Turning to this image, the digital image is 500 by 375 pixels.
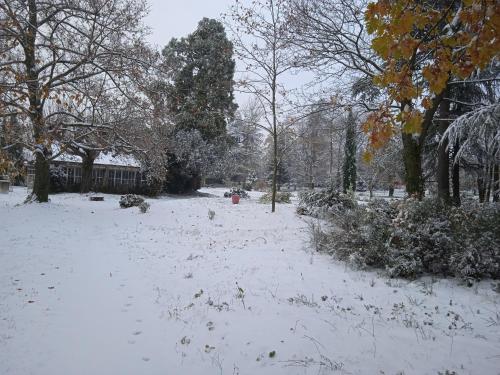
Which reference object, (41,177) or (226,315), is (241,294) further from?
(41,177)

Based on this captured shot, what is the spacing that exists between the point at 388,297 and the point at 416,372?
2128mm

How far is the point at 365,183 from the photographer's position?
5212cm

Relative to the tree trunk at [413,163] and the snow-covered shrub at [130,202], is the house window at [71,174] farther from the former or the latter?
the tree trunk at [413,163]

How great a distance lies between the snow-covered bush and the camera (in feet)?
19.4

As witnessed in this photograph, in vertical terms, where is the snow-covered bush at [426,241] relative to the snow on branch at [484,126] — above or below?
below

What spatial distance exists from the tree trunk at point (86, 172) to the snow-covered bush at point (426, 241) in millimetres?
20289

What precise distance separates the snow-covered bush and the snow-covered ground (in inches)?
13.7

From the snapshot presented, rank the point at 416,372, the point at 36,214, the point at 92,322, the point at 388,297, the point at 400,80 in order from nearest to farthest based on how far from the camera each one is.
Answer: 1. the point at 416,372
2. the point at 400,80
3. the point at 92,322
4. the point at 388,297
5. the point at 36,214

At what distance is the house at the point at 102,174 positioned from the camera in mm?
24703

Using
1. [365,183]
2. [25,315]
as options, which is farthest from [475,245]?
[365,183]

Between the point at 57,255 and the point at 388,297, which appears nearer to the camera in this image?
the point at 388,297

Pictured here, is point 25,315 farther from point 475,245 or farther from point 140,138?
point 140,138

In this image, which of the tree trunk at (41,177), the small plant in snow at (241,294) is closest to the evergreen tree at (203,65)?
the tree trunk at (41,177)

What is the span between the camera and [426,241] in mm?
6434
